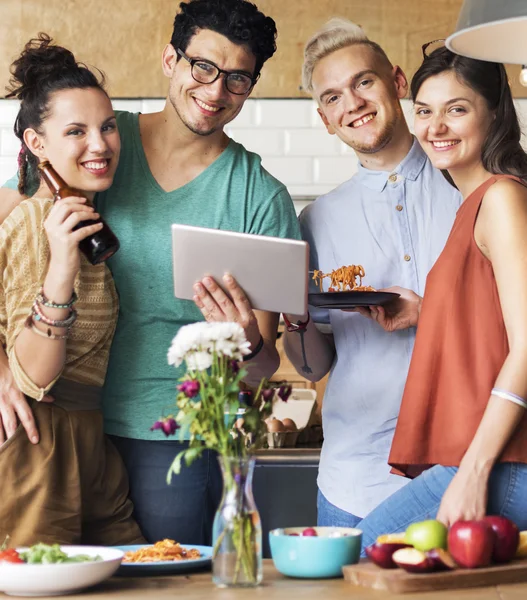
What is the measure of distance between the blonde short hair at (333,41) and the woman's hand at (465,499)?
4.48 feet

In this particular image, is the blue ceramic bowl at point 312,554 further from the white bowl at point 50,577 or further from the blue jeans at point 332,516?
the blue jeans at point 332,516

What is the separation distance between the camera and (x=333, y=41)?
271 cm

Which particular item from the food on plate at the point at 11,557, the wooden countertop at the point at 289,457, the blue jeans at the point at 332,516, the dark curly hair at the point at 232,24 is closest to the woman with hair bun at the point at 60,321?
the dark curly hair at the point at 232,24

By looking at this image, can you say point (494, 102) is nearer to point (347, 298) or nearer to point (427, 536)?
point (347, 298)

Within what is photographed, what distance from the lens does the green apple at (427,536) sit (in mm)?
1608

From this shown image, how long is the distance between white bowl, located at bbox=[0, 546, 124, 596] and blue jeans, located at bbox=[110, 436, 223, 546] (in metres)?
0.75

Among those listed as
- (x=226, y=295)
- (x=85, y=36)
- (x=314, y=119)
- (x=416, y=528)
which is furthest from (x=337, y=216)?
(x=85, y=36)

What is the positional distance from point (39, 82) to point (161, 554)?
1.13 metres

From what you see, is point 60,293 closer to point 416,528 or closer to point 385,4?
point 416,528

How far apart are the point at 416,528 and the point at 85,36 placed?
3.72 metres

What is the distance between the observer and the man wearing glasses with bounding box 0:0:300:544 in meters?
2.36

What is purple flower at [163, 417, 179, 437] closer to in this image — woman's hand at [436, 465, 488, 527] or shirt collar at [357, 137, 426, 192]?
woman's hand at [436, 465, 488, 527]

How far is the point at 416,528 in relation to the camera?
1.64 meters

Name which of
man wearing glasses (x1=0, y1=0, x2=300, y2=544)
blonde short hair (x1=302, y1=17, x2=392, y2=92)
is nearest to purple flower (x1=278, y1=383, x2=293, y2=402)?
man wearing glasses (x1=0, y1=0, x2=300, y2=544)
